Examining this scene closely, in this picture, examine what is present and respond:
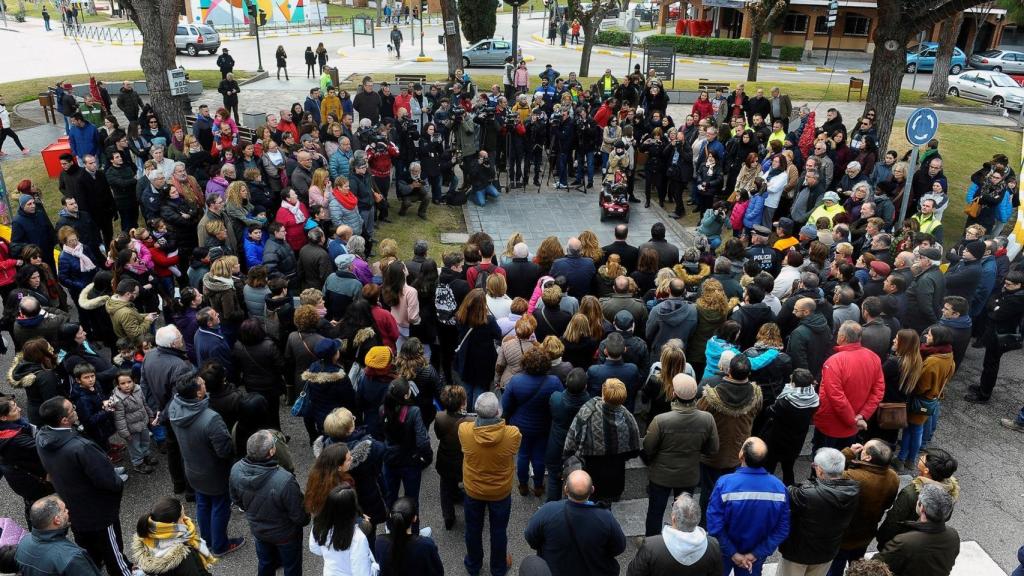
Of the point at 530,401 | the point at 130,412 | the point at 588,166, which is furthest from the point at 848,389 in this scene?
the point at 588,166

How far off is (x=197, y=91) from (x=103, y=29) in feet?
114

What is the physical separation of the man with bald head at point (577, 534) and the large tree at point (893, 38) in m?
13.3

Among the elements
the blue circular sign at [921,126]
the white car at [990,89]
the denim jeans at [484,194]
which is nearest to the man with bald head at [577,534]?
the blue circular sign at [921,126]

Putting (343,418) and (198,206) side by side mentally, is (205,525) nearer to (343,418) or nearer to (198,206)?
(343,418)

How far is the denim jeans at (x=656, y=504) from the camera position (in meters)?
5.58

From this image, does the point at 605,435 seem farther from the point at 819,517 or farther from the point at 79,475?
the point at 79,475

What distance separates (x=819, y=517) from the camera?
15.1ft

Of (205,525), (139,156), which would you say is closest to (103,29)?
(139,156)

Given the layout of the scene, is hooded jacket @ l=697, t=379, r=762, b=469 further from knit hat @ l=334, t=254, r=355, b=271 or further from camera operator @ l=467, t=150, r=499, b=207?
camera operator @ l=467, t=150, r=499, b=207

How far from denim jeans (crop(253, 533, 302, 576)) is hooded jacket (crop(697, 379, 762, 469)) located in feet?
10.4

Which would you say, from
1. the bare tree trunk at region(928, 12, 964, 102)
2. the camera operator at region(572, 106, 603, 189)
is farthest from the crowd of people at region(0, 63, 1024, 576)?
the bare tree trunk at region(928, 12, 964, 102)

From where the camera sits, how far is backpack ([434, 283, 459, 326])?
24.4ft

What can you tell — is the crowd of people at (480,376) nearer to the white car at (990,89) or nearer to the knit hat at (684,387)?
the knit hat at (684,387)

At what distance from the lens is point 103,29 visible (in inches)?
1960
